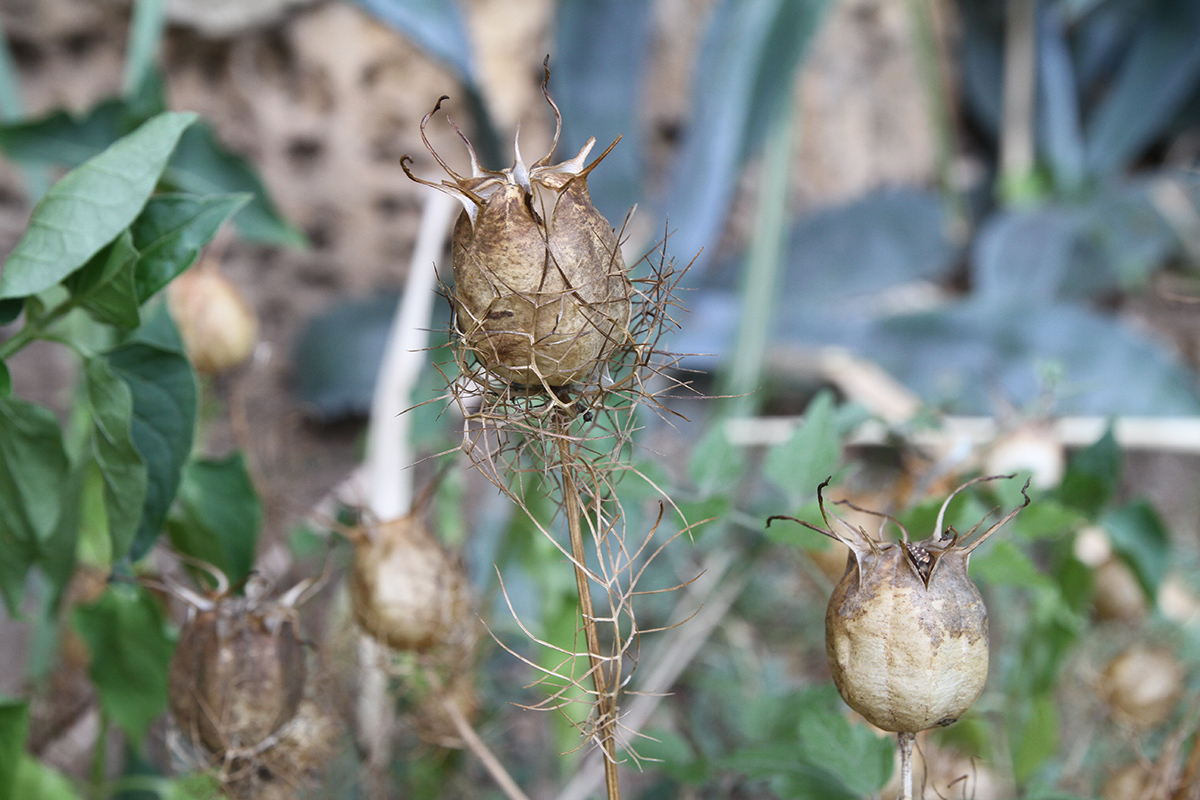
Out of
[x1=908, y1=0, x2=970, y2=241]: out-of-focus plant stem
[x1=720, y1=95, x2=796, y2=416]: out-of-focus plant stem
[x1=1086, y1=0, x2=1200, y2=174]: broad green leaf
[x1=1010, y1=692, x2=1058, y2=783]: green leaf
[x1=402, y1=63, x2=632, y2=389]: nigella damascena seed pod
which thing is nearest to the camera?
[x1=402, y1=63, x2=632, y2=389]: nigella damascena seed pod

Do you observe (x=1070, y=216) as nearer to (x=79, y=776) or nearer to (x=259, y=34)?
(x=259, y=34)

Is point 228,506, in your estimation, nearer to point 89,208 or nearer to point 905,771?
point 89,208

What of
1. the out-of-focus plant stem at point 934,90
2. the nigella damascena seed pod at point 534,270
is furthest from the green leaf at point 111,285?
the out-of-focus plant stem at point 934,90

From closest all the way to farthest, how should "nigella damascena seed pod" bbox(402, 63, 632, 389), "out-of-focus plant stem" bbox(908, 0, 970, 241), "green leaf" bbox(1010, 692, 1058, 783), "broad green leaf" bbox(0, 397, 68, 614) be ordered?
"nigella damascena seed pod" bbox(402, 63, 632, 389), "broad green leaf" bbox(0, 397, 68, 614), "green leaf" bbox(1010, 692, 1058, 783), "out-of-focus plant stem" bbox(908, 0, 970, 241)

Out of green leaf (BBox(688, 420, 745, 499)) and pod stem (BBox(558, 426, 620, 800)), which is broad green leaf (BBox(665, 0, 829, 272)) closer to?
green leaf (BBox(688, 420, 745, 499))

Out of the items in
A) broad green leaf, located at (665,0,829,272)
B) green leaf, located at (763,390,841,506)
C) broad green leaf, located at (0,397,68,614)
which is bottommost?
broad green leaf, located at (0,397,68,614)

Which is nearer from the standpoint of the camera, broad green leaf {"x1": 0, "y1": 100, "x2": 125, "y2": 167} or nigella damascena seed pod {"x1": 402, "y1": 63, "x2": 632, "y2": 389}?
nigella damascena seed pod {"x1": 402, "y1": 63, "x2": 632, "y2": 389}

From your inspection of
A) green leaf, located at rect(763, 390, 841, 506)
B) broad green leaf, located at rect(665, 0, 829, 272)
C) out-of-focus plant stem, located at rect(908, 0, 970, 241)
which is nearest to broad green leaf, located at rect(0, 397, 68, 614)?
green leaf, located at rect(763, 390, 841, 506)
